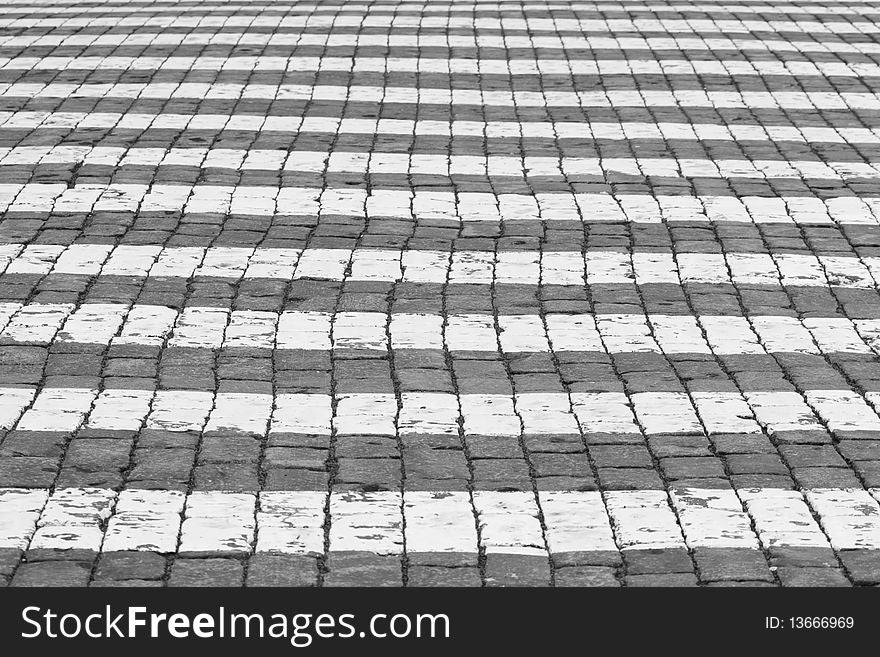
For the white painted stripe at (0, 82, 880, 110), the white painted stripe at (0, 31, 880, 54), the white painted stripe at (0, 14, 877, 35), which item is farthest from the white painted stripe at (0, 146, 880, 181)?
the white painted stripe at (0, 14, 877, 35)

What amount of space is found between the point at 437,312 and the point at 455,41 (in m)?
5.83

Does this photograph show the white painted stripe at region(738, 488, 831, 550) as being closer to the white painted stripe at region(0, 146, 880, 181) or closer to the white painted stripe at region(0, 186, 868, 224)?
the white painted stripe at region(0, 186, 868, 224)

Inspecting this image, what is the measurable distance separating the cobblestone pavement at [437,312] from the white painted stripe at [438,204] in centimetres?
3

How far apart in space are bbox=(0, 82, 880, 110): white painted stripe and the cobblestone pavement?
0.13 ft

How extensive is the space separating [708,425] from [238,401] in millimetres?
2078

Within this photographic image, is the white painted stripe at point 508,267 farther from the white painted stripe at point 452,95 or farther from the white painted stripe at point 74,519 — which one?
the white painted stripe at point 452,95

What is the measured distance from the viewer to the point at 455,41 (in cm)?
1199

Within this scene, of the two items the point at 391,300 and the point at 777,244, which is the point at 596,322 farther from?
the point at 777,244

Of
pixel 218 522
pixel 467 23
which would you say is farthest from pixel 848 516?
pixel 467 23

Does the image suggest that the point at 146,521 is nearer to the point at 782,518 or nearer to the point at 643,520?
the point at 643,520

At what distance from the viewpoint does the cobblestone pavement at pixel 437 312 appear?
4875 mm

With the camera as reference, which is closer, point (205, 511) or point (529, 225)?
point (205, 511)

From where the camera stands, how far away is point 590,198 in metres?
8.33

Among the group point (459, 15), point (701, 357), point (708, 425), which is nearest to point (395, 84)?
point (459, 15)
